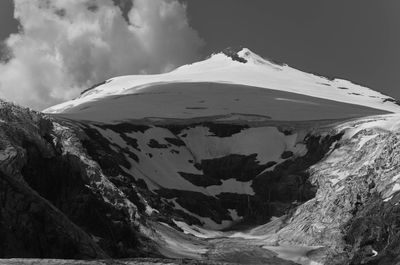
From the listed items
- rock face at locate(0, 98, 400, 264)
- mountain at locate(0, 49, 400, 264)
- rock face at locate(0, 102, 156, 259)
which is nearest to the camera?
rock face at locate(0, 102, 156, 259)

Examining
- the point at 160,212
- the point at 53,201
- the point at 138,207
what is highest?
the point at 138,207

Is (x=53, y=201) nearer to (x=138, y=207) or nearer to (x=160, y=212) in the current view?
(x=138, y=207)

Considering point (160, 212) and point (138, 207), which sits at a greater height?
point (138, 207)

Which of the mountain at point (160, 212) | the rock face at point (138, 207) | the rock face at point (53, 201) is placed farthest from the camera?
the mountain at point (160, 212)

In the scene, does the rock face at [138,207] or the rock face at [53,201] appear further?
the rock face at [138,207]

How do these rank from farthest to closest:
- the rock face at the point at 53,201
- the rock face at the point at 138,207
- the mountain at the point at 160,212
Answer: the mountain at the point at 160,212 < the rock face at the point at 138,207 < the rock face at the point at 53,201

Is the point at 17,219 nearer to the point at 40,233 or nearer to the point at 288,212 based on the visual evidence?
the point at 40,233

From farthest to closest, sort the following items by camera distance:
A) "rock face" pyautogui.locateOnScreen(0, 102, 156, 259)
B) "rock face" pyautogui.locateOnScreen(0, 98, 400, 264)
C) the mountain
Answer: the mountain
"rock face" pyautogui.locateOnScreen(0, 98, 400, 264)
"rock face" pyautogui.locateOnScreen(0, 102, 156, 259)

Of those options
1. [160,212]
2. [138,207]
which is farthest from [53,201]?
[160,212]

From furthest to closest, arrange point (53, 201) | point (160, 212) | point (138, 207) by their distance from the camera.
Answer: point (160, 212), point (138, 207), point (53, 201)

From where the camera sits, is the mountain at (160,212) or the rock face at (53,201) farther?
the mountain at (160,212)

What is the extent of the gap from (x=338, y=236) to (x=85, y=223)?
56256 mm

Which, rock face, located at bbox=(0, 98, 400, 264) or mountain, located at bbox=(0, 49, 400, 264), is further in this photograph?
mountain, located at bbox=(0, 49, 400, 264)

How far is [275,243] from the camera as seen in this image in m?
159
